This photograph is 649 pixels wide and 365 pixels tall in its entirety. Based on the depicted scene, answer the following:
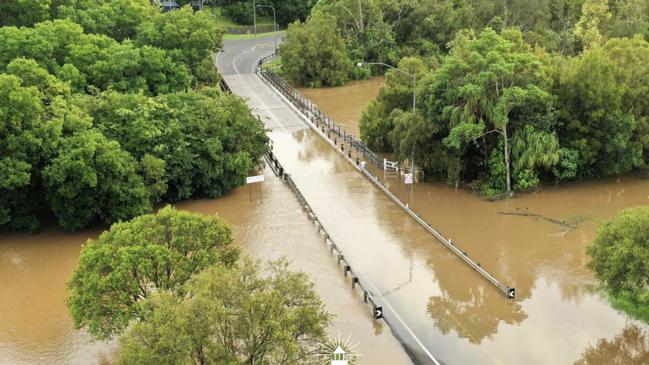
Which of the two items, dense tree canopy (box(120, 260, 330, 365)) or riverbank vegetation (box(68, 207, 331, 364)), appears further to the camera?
riverbank vegetation (box(68, 207, 331, 364))

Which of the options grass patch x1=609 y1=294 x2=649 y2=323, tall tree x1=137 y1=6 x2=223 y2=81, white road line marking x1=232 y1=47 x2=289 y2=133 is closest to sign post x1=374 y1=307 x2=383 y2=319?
grass patch x1=609 y1=294 x2=649 y2=323

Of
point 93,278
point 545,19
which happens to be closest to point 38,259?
point 93,278

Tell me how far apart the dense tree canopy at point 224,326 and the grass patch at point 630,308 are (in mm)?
14256

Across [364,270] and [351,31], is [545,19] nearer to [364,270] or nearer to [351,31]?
[351,31]

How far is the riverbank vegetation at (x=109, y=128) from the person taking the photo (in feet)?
110

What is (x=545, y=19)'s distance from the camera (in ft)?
234

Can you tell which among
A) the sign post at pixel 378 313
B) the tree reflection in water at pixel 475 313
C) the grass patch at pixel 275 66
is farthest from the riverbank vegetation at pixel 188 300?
the grass patch at pixel 275 66

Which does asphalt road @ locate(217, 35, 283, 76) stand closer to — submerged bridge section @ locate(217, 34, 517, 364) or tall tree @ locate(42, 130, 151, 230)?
submerged bridge section @ locate(217, 34, 517, 364)

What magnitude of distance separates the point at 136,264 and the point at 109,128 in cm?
1706

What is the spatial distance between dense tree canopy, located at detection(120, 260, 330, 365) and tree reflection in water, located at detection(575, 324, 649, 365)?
11.1m

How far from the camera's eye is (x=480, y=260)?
3158 cm

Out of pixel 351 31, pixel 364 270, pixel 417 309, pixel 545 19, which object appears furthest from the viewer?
pixel 351 31

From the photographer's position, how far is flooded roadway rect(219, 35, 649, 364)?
25.2 m

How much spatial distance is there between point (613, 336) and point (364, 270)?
35.9 ft
